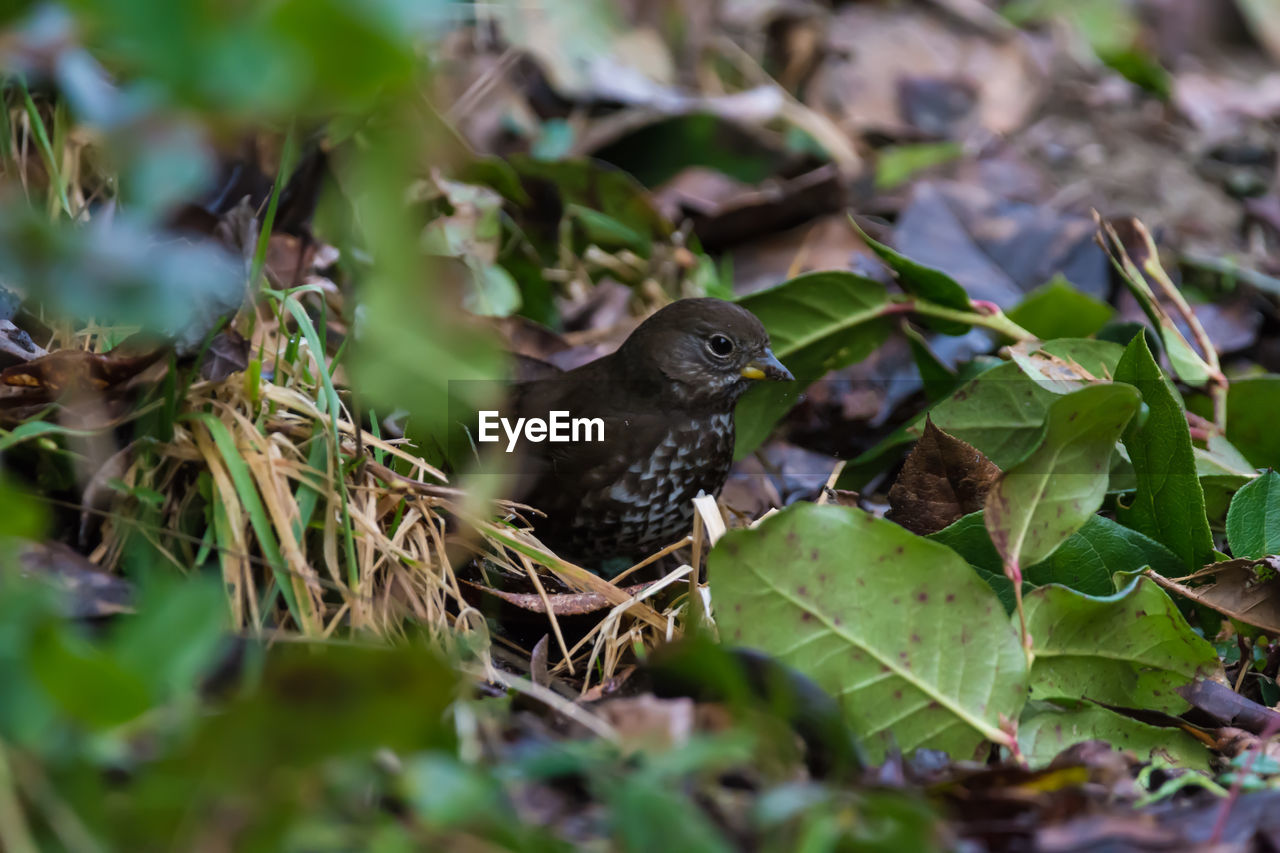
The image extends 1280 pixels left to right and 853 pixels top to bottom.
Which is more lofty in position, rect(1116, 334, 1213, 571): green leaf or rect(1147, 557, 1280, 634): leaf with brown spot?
rect(1116, 334, 1213, 571): green leaf

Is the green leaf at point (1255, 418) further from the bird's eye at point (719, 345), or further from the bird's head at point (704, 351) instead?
the bird's eye at point (719, 345)

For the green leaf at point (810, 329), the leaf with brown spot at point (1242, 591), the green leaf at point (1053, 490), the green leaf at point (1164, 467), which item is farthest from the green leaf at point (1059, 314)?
the green leaf at point (1053, 490)

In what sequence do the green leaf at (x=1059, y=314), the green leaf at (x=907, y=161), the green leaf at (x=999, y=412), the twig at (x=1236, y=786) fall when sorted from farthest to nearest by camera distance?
the green leaf at (x=907, y=161)
the green leaf at (x=1059, y=314)
the green leaf at (x=999, y=412)
the twig at (x=1236, y=786)

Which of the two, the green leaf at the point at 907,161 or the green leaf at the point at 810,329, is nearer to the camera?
the green leaf at the point at 810,329

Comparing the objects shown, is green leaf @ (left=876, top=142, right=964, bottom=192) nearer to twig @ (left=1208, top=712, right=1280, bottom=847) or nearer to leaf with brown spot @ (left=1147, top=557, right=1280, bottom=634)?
leaf with brown spot @ (left=1147, top=557, right=1280, bottom=634)

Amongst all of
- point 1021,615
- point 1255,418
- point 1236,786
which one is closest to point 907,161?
point 1255,418

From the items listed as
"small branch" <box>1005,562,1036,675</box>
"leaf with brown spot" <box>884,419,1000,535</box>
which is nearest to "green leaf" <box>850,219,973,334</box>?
"leaf with brown spot" <box>884,419,1000,535</box>
